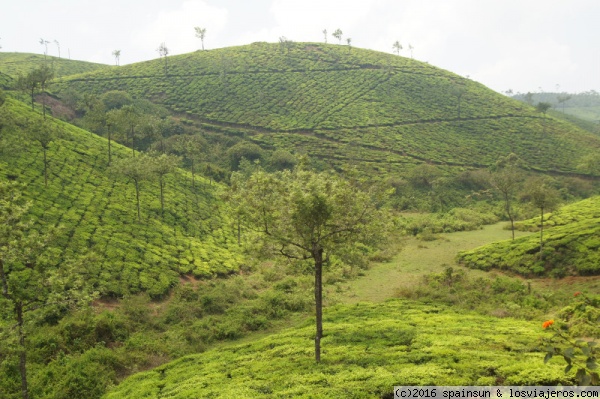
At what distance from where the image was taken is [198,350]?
24.9 metres

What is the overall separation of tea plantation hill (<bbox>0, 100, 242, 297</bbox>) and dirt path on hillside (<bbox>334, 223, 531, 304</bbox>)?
1362cm

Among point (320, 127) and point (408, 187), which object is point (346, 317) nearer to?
point (408, 187)

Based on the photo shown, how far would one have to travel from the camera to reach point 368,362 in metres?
17.3

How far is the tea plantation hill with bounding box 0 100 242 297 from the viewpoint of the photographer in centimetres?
3303

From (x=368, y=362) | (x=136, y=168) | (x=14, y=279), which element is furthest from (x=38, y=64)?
(x=368, y=362)

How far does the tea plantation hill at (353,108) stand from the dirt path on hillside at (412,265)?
33.2m

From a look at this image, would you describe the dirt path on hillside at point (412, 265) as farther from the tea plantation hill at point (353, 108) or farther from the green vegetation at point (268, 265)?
the tea plantation hill at point (353, 108)

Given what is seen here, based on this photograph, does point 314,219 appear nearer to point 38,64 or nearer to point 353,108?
point 353,108

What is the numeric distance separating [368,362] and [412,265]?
2627cm

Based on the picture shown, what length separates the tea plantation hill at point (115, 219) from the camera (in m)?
33.0

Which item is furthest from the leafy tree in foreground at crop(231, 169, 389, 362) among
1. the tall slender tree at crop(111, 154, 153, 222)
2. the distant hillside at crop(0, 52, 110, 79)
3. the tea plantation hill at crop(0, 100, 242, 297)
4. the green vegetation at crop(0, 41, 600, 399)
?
the distant hillside at crop(0, 52, 110, 79)

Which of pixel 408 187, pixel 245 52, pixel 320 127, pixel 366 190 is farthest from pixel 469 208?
pixel 245 52

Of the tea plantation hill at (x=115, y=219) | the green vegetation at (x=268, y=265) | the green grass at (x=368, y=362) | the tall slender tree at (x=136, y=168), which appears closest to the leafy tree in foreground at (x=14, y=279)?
the green vegetation at (x=268, y=265)

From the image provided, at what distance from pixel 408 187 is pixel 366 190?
60.7 m
